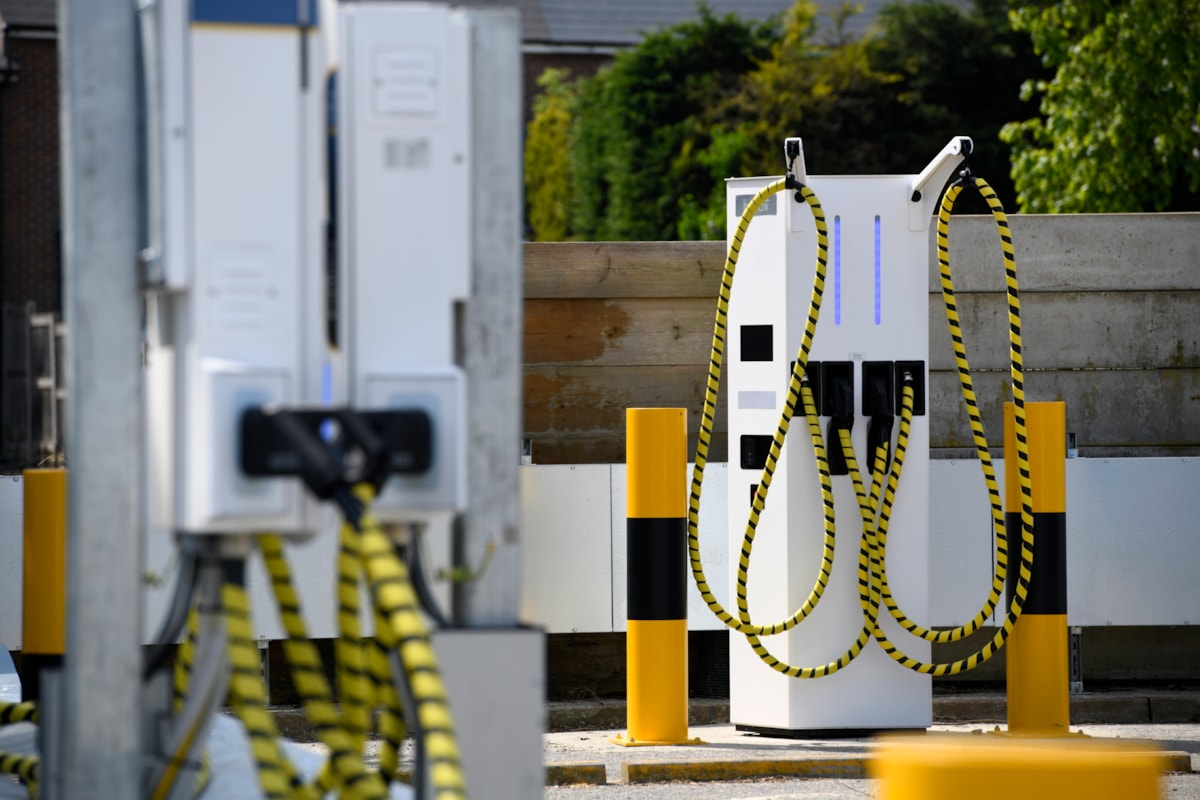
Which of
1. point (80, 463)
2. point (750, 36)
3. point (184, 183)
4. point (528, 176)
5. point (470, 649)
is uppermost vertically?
point (750, 36)

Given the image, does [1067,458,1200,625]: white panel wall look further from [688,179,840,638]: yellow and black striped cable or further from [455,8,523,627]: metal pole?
[455,8,523,627]: metal pole

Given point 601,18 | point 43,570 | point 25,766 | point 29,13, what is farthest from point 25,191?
point 25,766

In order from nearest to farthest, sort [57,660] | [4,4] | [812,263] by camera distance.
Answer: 1. [57,660]
2. [812,263]
3. [4,4]

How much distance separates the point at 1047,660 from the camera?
5984mm

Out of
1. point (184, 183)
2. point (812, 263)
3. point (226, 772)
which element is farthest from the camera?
point (812, 263)

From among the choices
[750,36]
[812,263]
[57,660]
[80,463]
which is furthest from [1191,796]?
[750,36]

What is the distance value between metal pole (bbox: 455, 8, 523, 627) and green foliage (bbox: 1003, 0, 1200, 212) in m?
14.8

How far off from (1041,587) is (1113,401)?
160 centimetres

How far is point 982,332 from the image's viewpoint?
729cm

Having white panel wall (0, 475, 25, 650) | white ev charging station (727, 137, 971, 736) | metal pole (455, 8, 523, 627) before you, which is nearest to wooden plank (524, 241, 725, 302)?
white ev charging station (727, 137, 971, 736)

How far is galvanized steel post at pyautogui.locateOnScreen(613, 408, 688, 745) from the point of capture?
5.86 m

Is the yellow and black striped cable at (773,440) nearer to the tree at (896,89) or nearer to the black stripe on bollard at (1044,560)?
the black stripe on bollard at (1044,560)

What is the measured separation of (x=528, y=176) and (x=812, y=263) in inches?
1067

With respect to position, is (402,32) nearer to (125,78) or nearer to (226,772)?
(125,78)
